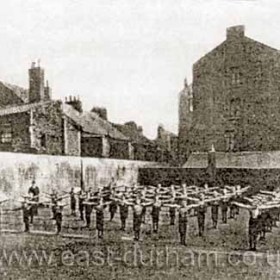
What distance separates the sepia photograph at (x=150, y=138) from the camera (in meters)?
2.00

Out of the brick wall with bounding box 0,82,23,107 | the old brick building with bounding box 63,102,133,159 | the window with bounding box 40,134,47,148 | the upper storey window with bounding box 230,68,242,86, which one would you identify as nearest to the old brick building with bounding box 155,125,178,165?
the old brick building with bounding box 63,102,133,159

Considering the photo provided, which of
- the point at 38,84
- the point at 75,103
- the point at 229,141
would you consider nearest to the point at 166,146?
the point at 229,141

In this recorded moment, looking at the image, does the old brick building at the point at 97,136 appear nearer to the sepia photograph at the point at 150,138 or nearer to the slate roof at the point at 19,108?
the sepia photograph at the point at 150,138

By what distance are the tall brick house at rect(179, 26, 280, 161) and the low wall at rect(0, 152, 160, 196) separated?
0.24 m

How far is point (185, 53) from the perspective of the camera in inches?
80.4

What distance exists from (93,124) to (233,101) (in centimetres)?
63

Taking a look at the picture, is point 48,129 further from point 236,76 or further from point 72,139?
point 236,76

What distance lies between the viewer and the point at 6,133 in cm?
223

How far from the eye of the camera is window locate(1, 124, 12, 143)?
7.25 ft

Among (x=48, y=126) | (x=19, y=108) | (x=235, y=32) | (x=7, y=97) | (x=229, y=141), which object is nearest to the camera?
(x=235, y=32)

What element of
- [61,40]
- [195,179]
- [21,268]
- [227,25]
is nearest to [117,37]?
[61,40]

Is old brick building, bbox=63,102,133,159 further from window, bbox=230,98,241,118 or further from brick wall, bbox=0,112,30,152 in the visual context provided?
window, bbox=230,98,241,118

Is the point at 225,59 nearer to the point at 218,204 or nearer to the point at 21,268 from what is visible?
the point at 218,204

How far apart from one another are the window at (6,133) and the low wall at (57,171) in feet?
0.16
